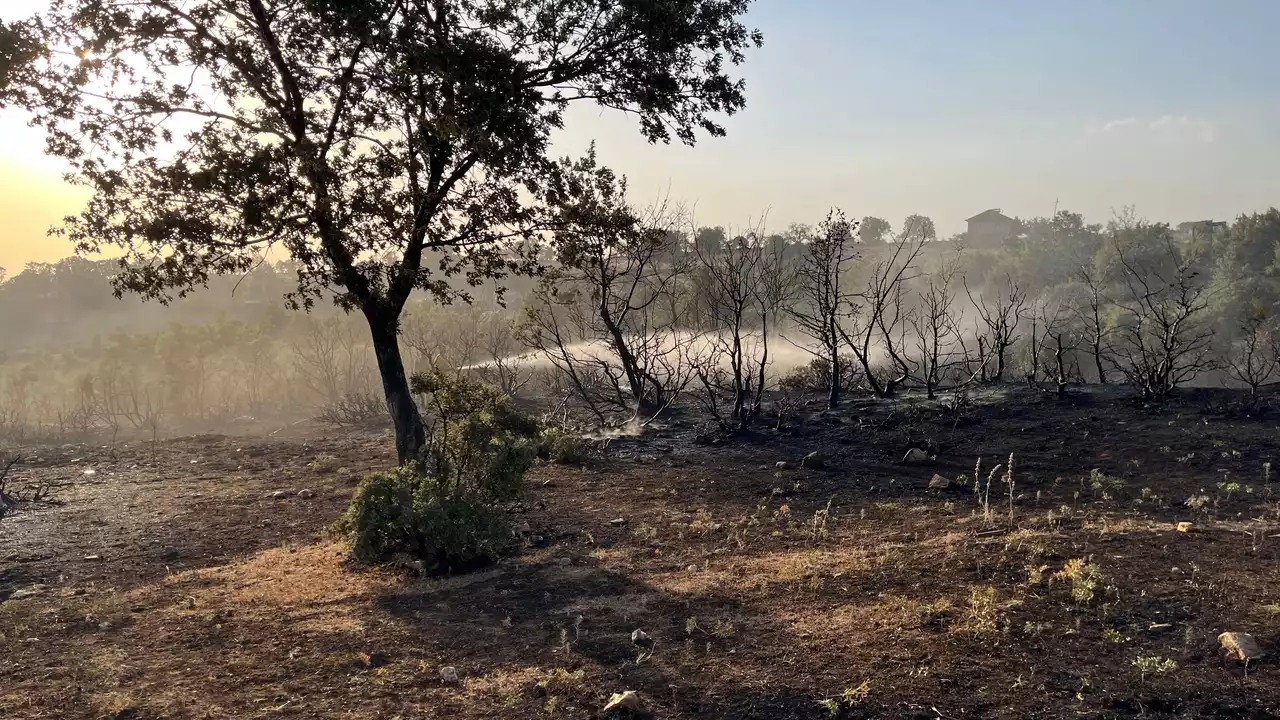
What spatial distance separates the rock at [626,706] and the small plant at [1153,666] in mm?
2177

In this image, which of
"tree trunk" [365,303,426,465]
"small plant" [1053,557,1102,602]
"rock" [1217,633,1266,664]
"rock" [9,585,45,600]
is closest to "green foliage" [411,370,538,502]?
"tree trunk" [365,303,426,465]

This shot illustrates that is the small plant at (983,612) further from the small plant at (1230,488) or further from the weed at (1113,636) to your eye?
the small plant at (1230,488)

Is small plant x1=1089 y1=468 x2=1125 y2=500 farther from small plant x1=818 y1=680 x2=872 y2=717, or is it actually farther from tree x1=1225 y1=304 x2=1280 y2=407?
small plant x1=818 y1=680 x2=872 y2=717

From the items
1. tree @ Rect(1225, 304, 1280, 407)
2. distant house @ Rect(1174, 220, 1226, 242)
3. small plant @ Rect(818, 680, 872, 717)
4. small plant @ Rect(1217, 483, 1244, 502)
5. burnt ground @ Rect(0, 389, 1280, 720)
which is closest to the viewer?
small plant @ Rect(818, 680, 872, 717)

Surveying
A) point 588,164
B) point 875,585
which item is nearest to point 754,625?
point 875,585

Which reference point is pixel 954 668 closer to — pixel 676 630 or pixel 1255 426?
pixel 676 630

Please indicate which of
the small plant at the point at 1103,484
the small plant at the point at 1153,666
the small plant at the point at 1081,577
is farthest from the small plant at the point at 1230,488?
the small plant at the point at 1153,666

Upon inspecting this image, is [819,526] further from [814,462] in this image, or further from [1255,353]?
[1255,353]

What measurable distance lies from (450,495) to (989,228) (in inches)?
3744

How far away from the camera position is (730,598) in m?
4.93

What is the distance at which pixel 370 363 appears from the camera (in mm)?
34625

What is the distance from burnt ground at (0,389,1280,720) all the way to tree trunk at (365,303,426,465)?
→ 118 cm

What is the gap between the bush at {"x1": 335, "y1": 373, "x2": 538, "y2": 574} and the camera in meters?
5.76

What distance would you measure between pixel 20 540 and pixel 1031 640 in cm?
896
